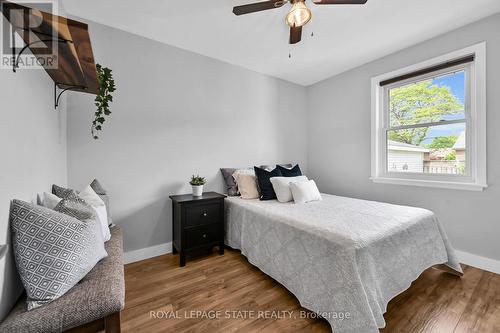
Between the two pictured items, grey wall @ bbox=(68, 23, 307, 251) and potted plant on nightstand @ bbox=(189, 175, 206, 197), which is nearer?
grey wall @ bbox=(68, 23, 307, 251)

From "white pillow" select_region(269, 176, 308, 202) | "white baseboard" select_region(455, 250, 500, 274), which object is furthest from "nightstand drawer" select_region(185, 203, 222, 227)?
"white baseboard" select_region(455, 250, 500, 274)

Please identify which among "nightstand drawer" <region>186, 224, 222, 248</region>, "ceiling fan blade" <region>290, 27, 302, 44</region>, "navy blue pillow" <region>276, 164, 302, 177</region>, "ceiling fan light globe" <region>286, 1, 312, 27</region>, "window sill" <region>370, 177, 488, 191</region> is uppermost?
"ceiling fan blade" <region>290, 27, 302, 44</region>

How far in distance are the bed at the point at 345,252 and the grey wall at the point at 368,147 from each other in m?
0.55

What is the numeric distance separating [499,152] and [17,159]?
3.69 m

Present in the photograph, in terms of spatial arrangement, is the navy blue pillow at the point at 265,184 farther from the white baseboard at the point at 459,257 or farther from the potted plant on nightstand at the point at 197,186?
the white baseboard at the point at 459,257

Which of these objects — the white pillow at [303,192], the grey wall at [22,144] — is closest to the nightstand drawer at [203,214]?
the white pillow at [303,192]

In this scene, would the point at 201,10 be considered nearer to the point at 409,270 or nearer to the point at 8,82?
the point at 8,82

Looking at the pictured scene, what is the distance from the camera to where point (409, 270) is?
5.14 ft

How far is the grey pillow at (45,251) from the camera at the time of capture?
33.6 inches

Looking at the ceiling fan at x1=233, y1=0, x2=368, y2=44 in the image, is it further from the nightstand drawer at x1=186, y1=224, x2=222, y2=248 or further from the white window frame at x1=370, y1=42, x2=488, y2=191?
the nightstand drawer at x1=186, y1=224, x2=222, y2=248

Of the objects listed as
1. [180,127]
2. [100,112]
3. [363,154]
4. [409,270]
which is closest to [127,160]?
[100,112]

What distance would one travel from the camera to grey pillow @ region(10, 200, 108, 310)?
2.80 feet

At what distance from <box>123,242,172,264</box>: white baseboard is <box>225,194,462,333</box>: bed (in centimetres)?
100

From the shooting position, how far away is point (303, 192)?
2344 millimetres
